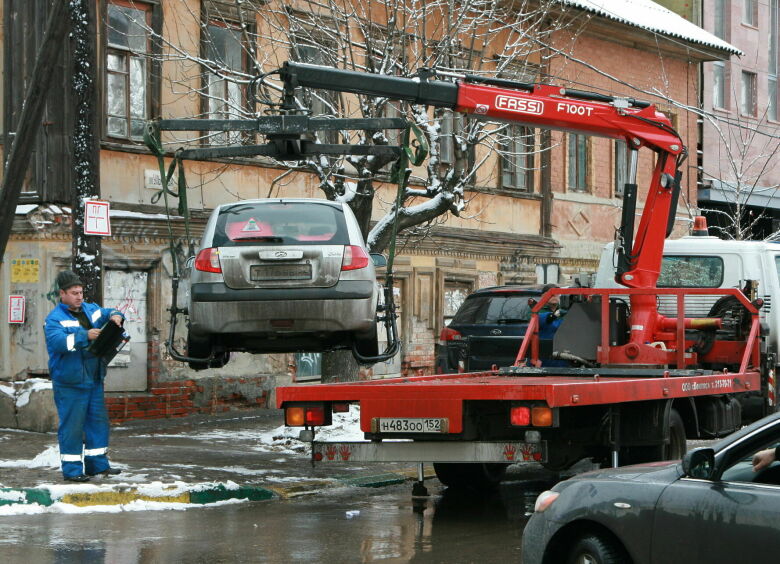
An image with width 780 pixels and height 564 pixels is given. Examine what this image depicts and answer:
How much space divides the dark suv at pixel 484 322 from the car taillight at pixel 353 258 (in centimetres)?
361

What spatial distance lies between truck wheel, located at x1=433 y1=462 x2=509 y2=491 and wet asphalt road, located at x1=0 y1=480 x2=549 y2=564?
18 centimetres

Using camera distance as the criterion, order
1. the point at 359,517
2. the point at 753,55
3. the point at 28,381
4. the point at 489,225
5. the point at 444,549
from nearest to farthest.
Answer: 1. the point at 444,549
2. the point at 359,517
3. the point at 28,381
4. the point at 489,225
5. the point at 753,55

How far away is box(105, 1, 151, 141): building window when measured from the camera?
18.6 metres

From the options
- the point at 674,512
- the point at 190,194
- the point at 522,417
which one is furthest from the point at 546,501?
the point at 190,194

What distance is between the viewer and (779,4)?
3988 cm

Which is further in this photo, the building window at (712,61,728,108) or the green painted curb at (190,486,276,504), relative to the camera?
the building window at (712,61,728,108)

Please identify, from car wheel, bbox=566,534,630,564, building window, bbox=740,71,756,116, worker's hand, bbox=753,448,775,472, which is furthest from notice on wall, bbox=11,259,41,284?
building window, bbox=740,71,756,116

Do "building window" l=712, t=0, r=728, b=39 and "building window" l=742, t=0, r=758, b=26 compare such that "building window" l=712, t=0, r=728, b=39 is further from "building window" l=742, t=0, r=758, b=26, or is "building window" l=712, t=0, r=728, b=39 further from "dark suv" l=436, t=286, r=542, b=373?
"dark suv" l=436, t=286, r=542, b=373

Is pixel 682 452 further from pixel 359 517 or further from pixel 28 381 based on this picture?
pixel 28 381

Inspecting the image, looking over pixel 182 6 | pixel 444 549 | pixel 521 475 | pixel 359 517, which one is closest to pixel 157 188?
pixel 182 6

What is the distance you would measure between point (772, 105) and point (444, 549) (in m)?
32.0

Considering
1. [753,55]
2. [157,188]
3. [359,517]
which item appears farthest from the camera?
[753,55]

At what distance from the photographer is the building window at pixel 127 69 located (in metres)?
18.6

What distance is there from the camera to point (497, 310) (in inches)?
653
